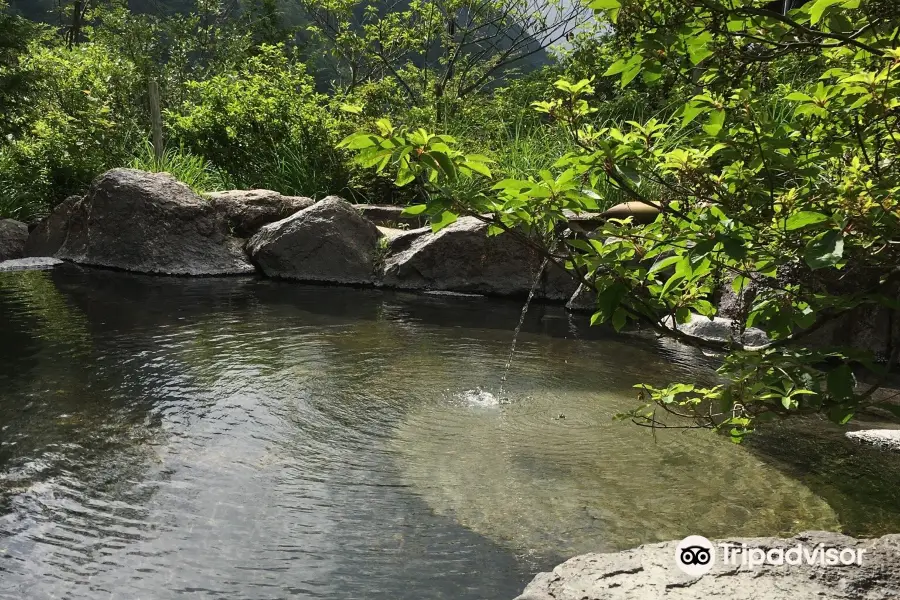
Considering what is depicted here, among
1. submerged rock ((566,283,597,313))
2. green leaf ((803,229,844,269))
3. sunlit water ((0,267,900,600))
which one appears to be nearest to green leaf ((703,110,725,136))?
green leaf ((803,229,844,269))

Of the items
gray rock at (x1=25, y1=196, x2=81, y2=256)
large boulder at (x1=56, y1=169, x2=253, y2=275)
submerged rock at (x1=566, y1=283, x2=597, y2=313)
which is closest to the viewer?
submerged rock at (x1=566, y1=283, x2=597, y2=313)

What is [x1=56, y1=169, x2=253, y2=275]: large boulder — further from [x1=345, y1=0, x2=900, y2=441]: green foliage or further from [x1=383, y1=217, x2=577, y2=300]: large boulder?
[x1=345, y1=0, x2=900, y2=441]: green foliage

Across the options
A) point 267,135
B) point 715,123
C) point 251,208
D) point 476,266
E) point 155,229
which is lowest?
point 476,266

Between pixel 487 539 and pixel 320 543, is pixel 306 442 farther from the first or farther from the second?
pixel 487 539

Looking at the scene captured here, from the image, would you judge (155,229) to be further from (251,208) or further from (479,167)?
(479,167)

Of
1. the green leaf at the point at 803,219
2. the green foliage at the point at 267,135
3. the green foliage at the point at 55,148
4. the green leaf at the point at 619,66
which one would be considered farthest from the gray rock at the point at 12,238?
the green leaf at the point at 803,219

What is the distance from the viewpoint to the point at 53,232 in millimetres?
11078

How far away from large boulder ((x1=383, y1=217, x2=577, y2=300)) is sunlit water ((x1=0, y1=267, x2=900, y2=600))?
8.82 ft

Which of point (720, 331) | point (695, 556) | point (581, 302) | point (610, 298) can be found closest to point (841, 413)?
point (610, 298)

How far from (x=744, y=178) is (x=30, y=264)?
35.7 feet

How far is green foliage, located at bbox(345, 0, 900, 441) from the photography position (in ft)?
5.00

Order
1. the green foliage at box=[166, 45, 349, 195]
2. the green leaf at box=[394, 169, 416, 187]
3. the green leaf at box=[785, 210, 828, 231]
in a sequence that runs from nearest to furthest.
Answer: the green leaf at box=[785, 210, 828, 231], the green leaf at box=[394, 169, 416, 187], the green foliage at box=[166, 45, 349, 195]

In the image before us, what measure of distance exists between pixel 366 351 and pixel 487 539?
322 centimetres

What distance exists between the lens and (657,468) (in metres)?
3.64
